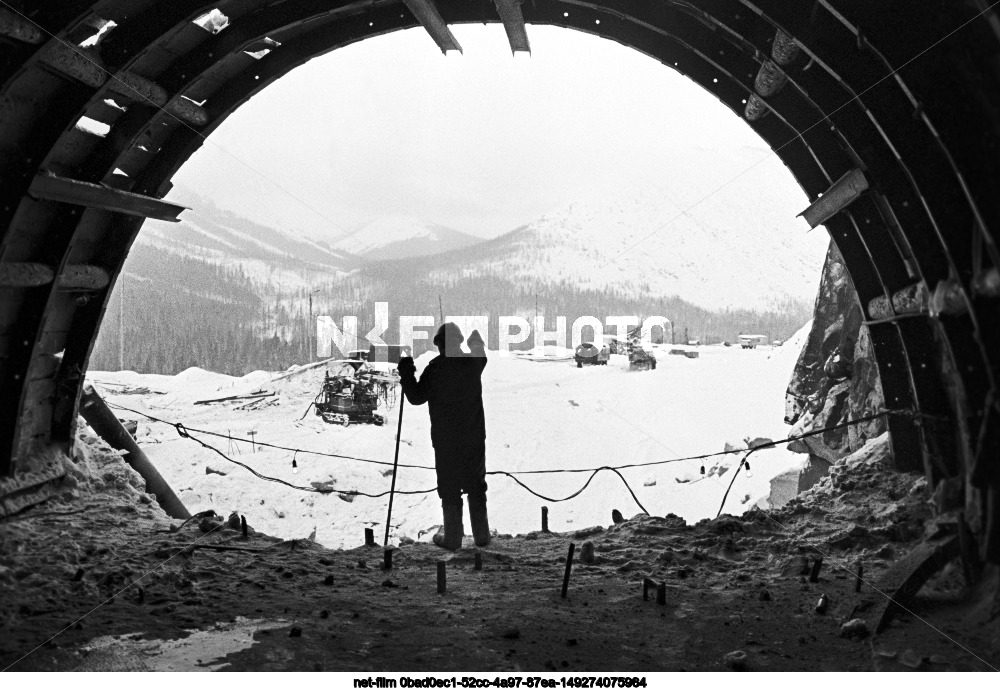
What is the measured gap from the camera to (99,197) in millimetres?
5852

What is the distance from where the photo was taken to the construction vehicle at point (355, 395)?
19.1m

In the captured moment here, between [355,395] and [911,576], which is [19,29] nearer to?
[911,576]

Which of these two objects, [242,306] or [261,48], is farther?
[242,306]

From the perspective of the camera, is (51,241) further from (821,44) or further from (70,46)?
(821,44)

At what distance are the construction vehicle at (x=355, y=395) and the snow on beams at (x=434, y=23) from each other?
14.1m

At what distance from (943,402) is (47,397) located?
26.6ft

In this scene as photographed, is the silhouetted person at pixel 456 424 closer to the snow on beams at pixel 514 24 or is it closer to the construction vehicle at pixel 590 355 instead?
the snow on beams at pixel 514 24

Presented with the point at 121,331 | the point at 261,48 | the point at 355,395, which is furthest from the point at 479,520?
the point at 121,331

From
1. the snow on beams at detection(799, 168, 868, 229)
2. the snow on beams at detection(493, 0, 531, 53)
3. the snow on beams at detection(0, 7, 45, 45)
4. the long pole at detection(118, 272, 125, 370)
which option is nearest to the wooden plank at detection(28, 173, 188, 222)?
the snow on beams at detection(0, 7, 45, 45)

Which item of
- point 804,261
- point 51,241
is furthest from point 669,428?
point 804,261

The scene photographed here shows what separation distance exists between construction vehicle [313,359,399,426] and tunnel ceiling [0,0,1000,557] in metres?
12.4

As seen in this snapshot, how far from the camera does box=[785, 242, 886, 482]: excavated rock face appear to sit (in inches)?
339

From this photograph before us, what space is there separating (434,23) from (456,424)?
3.66 meters

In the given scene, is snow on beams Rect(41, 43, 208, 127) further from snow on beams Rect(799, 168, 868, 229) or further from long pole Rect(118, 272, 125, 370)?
long pole Rect(118, 272, 125, 370)
